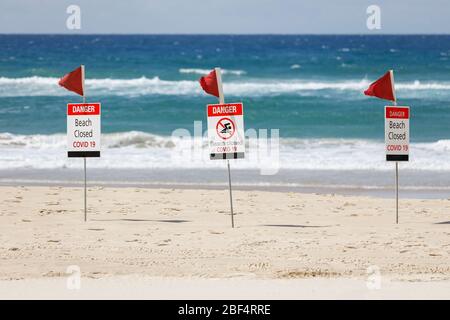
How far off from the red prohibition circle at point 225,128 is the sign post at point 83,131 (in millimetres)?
1619

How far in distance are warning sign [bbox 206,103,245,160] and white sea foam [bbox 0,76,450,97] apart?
100ft

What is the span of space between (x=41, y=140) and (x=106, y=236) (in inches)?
606

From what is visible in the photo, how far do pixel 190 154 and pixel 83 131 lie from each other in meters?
9.76

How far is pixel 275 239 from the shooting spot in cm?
1023

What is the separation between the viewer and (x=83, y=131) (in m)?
11.4

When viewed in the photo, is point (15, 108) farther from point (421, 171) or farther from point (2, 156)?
point (421, 171)

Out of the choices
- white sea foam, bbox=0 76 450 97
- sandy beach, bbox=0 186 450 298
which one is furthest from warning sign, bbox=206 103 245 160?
white sea foam, bbox=0 76 450 97

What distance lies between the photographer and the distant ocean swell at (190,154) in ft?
62.7
